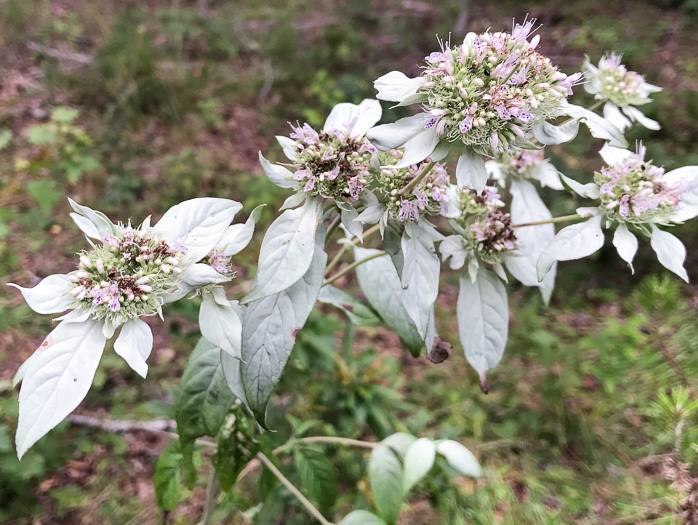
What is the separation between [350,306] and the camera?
6.26ft

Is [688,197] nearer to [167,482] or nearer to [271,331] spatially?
[271,331]

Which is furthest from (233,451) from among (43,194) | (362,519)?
(43,194)

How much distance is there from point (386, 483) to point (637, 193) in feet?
3.95

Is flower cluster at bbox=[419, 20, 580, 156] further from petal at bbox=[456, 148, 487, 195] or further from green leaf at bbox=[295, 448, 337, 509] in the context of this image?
green leaf at bbox=[295, 448, 337, 509]

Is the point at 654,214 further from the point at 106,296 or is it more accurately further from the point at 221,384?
the point at 106,296

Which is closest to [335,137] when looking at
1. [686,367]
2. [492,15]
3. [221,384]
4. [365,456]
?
[221,384]

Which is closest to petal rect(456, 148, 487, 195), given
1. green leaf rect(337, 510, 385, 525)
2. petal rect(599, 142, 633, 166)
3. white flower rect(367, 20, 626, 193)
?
white flower rect(367, 20, 626, 193)

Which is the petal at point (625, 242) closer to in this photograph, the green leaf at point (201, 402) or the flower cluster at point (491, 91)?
the flower cluster at point (491, 91)

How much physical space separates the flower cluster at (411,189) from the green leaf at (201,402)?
2.53ft

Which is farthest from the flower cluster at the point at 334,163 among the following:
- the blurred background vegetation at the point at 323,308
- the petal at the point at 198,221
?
the blurred background vegetation at the point at 323,308

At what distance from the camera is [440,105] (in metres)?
1.09

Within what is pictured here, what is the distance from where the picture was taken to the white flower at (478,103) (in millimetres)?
1071

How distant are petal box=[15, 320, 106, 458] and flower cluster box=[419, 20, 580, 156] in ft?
3.26

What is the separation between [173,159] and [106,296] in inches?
127
